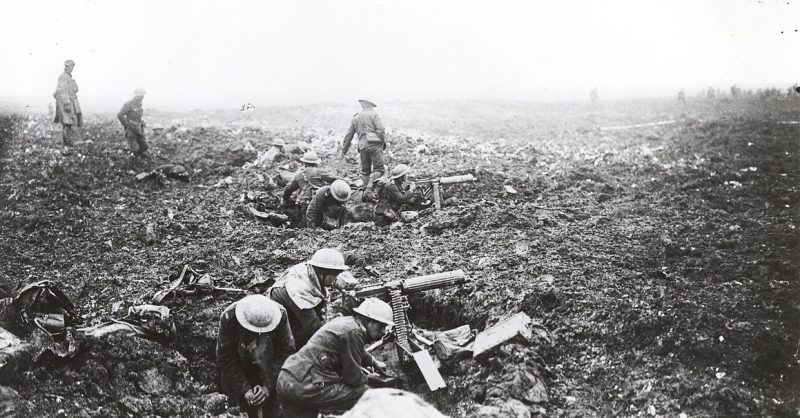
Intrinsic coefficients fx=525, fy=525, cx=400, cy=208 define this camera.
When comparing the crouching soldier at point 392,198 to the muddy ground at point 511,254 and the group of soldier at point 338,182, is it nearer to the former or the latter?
the group of soldier at point 338,182

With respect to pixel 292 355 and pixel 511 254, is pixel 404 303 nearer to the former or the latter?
pixel 292 355

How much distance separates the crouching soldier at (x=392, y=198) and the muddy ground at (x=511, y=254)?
0.53m

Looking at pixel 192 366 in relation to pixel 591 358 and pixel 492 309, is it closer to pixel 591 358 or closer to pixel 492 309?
pixel 492 309

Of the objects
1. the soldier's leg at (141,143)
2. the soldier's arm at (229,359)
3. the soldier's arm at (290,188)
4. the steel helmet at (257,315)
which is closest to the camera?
the steel helmet at (257,315)

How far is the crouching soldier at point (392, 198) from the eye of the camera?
783 centimetres

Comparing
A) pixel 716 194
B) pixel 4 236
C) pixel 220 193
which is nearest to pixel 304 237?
pixel 220 193

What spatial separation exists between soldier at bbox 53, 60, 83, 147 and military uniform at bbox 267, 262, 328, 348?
24.8ft

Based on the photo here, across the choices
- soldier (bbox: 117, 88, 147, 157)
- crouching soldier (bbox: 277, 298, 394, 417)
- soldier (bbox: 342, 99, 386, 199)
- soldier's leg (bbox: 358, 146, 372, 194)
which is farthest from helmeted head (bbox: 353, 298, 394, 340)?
soldier (bbox: 117, 88, 147, 157)

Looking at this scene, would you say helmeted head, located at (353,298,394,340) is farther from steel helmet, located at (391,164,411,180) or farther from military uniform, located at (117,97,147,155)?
military uniform, located at (117,97,147,155)

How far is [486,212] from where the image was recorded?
23.6 ft

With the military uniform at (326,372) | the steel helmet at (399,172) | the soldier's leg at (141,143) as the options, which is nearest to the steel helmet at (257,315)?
the military uniform at (326,372)

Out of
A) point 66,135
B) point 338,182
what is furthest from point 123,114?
point 338,182

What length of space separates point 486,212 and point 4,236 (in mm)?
6168

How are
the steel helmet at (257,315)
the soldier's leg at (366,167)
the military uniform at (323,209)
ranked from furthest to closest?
the soldier's leg at (366,167)
the military uniform at (323,209)
the steel helmet at (257,315)
